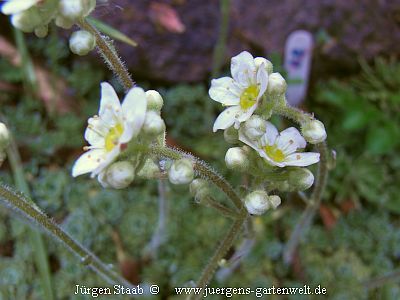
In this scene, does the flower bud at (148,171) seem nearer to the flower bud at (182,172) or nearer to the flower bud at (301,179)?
the flower bud at (182,172)

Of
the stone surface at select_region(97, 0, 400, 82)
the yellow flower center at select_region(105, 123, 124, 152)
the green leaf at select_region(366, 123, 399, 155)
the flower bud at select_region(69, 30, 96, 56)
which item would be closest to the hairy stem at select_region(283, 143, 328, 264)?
the green leaf at select_region(366, 123, 399, 155)

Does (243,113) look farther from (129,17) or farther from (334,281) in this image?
(129,17)

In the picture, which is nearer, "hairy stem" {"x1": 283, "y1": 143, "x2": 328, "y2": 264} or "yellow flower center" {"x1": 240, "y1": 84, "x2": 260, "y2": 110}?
"yellow flower center" {"x1": 240, "y1": 84, "x2": 260, "y2": 110}

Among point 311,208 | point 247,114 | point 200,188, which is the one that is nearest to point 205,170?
point 200,188

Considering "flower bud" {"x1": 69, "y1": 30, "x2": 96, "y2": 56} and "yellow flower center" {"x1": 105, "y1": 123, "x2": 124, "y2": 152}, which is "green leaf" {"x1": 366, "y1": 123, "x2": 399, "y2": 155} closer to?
"yellow flower center" {"x1": 105, "y1": 123, "x2": 124, "y2": 152}

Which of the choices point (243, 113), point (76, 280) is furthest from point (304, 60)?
point (76, 280)
